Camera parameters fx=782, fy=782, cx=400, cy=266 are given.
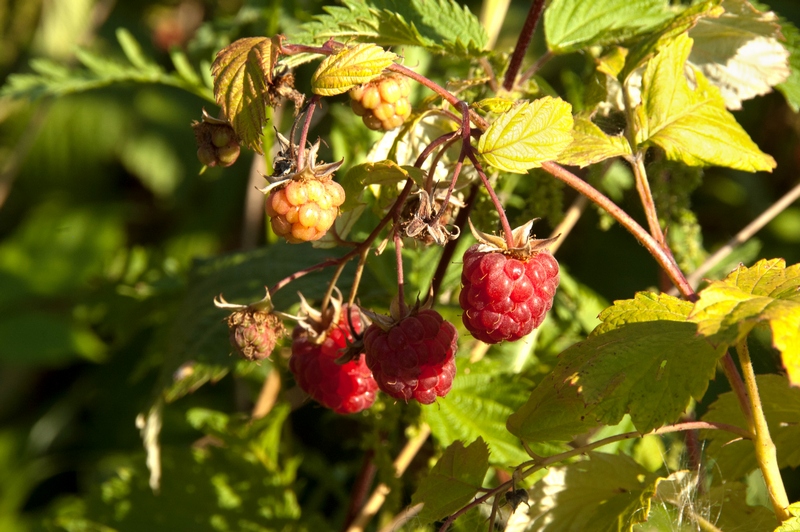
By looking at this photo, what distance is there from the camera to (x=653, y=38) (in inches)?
35.0

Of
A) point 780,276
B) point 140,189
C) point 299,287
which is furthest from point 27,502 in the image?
point 780,276

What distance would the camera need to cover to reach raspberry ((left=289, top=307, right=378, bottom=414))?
0.96 metres

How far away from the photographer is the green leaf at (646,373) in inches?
28.4

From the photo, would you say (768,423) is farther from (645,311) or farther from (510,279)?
(510,279)

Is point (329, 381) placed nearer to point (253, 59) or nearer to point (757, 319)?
point (253, 59)

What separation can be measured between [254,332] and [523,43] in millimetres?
481

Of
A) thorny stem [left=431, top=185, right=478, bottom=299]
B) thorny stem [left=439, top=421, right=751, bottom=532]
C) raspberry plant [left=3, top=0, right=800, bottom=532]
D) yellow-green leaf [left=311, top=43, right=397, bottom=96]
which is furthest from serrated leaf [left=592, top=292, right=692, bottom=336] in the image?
yellow-green leaf [left=311, top=43, right=397, bottom=96]

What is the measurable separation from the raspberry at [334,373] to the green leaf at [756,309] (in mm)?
423

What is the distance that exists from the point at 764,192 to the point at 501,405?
1587 mm

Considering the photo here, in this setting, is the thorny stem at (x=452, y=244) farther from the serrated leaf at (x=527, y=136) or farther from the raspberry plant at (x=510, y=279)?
the serrated leaf at (x=527, y=136)

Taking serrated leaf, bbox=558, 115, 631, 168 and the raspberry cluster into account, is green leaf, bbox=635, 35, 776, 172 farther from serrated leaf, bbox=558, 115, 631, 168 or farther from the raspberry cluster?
the raspberry cluster

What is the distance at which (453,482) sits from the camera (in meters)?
0.84

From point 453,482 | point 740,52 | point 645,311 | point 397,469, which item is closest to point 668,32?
point 740,52

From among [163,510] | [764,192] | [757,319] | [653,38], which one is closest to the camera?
[757,319]
